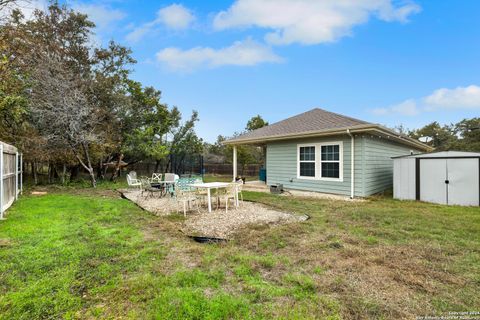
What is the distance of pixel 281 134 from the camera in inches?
384

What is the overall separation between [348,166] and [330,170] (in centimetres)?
69

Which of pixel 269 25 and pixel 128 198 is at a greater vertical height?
pixel 269 25

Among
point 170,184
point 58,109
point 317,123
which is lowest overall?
point 170,184

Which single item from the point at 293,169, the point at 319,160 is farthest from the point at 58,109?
the point at 319,160

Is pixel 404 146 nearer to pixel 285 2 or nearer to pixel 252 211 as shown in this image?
pixel 285 2

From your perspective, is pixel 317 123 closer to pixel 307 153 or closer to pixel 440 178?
pixel 307 153

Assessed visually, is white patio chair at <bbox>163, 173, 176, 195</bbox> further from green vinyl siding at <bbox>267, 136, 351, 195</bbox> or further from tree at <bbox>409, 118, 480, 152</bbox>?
tree at <bbox>409, 118, 480, 152</bbox>

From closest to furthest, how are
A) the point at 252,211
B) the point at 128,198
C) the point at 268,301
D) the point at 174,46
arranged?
the point at 268,301, the point at 252,211, the point at 128,198, the point at 174,46

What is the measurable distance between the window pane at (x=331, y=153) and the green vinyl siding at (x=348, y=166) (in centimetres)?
22

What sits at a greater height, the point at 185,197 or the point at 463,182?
the point at 463,182

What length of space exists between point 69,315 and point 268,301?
1697 millimetres

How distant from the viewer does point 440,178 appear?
722 cm

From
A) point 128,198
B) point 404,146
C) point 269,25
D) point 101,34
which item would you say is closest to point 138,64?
point 101,34

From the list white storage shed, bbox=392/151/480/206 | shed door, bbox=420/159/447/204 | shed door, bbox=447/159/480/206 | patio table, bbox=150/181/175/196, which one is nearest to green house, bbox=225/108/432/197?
white storage shed, bbox=392/151/480/206
